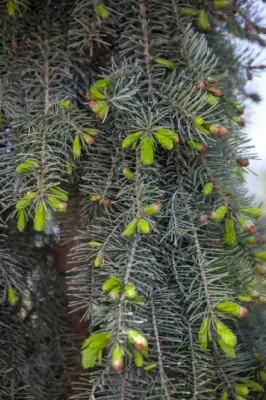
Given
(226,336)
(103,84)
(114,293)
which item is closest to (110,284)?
(114,293)

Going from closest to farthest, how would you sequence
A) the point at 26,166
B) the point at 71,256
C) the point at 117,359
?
the point at 117,359 → the point at 26,166 → the point at 71,256

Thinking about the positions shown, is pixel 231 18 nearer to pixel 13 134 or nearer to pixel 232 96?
pixel 232 96

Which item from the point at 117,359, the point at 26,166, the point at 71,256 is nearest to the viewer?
the point at 117,359

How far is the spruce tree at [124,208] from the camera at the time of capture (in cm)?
53

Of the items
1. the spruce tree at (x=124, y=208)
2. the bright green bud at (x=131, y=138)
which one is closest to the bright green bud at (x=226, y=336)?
the spruce tree at (x=124, y=208)

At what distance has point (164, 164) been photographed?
2.02 feet

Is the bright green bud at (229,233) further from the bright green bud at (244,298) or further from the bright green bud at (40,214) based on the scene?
the bright green bud at (40,214)

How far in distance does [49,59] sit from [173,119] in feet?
0.56

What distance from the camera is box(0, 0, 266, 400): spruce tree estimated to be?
530mm

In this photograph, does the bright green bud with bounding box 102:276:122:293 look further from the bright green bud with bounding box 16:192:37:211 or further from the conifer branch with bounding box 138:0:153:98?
the conifer branch with bounding box 138:0:153:98

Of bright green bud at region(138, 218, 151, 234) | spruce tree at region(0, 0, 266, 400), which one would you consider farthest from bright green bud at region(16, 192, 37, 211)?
bright green bud at region(138, 218, 151, 234)

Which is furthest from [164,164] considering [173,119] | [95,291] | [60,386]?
[60,386]

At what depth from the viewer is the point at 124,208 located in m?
0.57

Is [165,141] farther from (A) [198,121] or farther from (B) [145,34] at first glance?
(B) [145,34]
